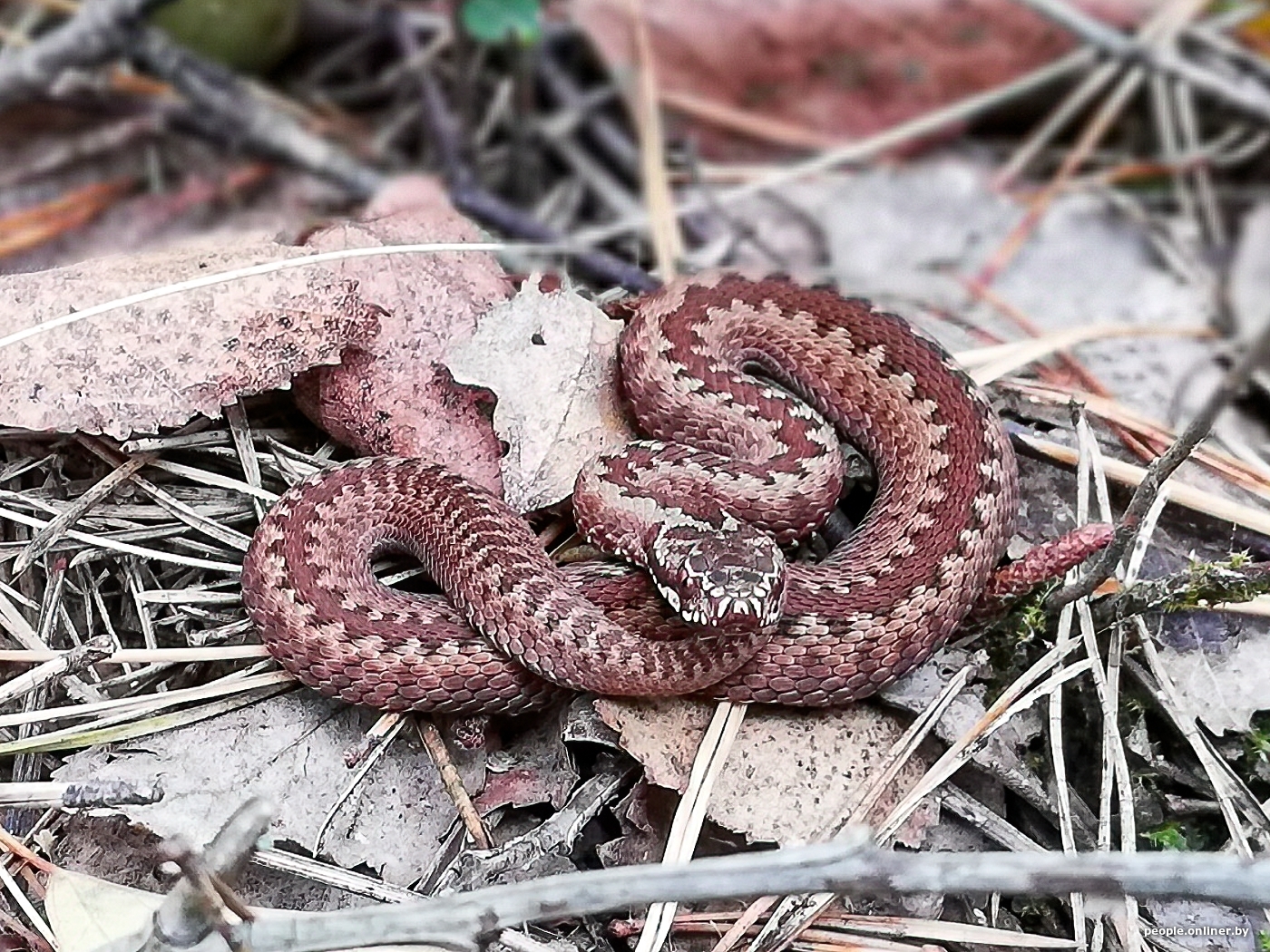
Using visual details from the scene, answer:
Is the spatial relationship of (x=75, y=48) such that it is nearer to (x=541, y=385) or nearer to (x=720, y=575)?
(x=541, y=385)

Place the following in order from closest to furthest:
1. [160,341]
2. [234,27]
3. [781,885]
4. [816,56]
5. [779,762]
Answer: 1. [781,885]
2. [779,762]
3. [160,341]
4. [234,27]
5. [816,56]

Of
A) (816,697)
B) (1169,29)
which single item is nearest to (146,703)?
(816,697)

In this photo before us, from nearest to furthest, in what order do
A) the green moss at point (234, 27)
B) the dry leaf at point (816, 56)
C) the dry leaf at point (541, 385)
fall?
the dry leaf at point (541, 385) < the green moss at point (234, 27) < the dry leaf at point (816, 56)

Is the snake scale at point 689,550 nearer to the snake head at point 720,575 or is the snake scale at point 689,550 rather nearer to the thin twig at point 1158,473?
the snake head at point 720,575

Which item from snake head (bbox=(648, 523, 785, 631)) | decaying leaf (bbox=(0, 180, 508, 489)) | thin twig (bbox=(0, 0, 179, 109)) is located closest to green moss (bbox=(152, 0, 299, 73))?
thin twig (bbox=(0, 0, 179, 109))

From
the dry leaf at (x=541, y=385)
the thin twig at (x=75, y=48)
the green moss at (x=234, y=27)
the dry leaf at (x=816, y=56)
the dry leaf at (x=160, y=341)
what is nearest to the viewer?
the dry leaf at (x=160, y=341)

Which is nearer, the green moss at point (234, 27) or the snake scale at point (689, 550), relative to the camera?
the snake scale at point (689, 550)

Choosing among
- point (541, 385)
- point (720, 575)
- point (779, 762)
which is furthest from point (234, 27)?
point (779, 762)

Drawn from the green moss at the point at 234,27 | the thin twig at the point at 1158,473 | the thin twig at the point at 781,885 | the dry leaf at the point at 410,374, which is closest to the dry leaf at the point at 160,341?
the dry leaf at the point at 410,374

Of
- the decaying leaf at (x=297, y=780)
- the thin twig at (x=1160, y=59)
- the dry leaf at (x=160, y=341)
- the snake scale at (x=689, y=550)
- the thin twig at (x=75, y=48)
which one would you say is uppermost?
the thin twig at (x=1160, y=59)
